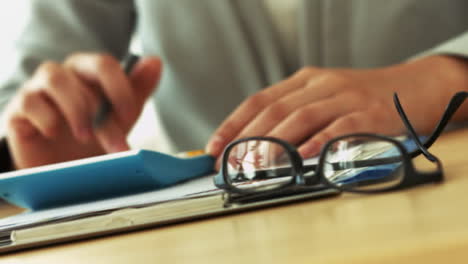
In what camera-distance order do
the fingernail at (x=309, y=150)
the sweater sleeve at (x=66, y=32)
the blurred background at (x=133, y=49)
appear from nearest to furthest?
the fingernail at (x=309, y=150) → the sweater sleeve at (x=66, y=32) → the blurred background at (x=133, y=49)

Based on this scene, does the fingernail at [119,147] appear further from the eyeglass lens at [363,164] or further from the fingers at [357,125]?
the eyeglass lens at [363,164]

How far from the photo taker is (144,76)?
2.23 feet

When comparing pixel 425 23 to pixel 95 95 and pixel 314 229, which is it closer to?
pixel 95 95

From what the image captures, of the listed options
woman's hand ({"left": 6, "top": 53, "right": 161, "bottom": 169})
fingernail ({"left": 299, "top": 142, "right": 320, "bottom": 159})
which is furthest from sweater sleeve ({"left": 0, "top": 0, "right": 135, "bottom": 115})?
fingernail ({"left": 299, "top": 142, "right": 320, "bottom": 159})

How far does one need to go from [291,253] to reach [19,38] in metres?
0.86

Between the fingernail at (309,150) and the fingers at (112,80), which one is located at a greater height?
the fingers at (112,80)

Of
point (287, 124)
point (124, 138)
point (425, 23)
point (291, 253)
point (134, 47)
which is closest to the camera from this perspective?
point (291, 253)

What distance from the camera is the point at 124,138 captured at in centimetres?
63

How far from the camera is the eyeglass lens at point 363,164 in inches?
9.9

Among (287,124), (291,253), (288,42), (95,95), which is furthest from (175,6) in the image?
(291,253)

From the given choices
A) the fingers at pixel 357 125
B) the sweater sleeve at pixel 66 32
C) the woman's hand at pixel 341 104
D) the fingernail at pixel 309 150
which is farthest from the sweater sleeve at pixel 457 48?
the sweater sleeve at pixel 66 32

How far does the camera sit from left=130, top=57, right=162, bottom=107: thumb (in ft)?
2.19

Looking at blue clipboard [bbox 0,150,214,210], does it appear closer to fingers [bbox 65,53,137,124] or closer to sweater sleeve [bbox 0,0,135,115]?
fingers [bbox 65,53,137,124]

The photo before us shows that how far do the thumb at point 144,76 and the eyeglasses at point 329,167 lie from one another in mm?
393
